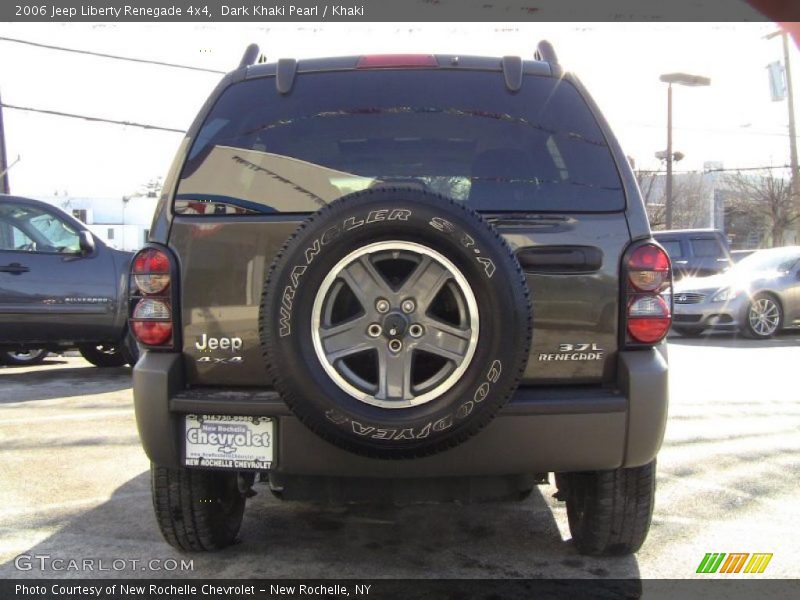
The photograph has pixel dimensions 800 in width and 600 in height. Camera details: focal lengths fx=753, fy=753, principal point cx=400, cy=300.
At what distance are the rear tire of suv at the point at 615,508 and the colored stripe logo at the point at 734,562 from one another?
1.12 ft

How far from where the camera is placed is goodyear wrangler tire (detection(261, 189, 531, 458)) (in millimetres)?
2367

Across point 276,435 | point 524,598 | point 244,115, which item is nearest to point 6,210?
point 244,115

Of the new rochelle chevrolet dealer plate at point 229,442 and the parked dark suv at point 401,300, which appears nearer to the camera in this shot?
the parked dark suv at point 401,300

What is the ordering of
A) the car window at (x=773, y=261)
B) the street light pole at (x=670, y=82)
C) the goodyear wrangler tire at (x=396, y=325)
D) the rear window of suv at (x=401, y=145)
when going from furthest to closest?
the street light pole at (x=670, y=82), the car window at (x=773, y=261), the rear window of suv at (x=401, y=145), the goodyear wrangler tire at (x=396, y=325)

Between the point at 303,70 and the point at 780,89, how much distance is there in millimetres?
23476

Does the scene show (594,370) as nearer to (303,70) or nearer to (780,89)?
(303,70)

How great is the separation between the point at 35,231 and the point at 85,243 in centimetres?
62

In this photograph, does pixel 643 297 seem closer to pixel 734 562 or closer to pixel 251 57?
pixel 734 562

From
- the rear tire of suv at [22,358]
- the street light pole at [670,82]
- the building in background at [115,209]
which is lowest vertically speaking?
the rear tire of suv at [22,358]

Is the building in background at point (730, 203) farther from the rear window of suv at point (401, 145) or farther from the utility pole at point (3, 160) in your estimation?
the rear window of suv at point (401, 145)

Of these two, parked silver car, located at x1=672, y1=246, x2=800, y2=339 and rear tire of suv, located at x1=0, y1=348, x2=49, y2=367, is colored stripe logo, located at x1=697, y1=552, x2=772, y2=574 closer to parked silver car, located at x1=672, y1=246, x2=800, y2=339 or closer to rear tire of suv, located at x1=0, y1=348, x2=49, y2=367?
rear tire of suv, located at x1=0, y1=348, x2=49, y2=367

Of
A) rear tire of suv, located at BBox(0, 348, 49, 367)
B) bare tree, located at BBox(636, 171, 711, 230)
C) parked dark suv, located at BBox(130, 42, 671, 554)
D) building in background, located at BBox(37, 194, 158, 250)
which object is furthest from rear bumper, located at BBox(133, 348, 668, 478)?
building in background, located at BBox(37, 194, 158, 250)

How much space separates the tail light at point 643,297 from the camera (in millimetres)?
2709

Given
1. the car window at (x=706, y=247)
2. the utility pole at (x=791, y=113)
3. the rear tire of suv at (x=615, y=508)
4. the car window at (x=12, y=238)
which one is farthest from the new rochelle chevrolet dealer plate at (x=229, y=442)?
the utility pole at (x=791, y=113)
